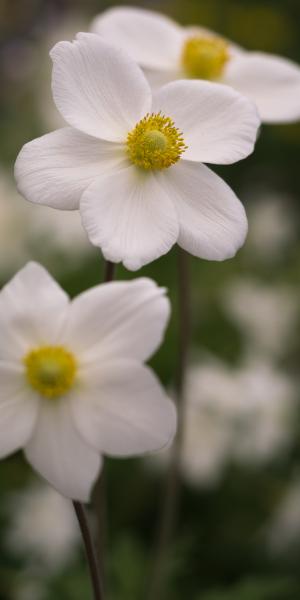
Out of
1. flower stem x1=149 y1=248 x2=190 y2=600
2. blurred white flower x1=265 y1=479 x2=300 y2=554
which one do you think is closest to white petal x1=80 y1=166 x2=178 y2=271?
flower stem x1=149 y1=248 x2=190 y2=600

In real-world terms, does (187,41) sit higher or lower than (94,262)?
higher

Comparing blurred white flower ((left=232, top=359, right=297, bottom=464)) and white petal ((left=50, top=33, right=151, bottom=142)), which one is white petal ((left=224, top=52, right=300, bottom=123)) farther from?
blurred white flower ((left=232, top=359, right=297, bottom=464))

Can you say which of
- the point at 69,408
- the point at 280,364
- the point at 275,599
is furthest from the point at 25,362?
the point at 280,364

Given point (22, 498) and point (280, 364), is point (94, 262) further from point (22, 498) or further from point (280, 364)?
point (22, 498)

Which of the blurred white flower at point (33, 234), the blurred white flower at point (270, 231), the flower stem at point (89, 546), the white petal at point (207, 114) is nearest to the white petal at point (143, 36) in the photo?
the white petal at point (207, 114)

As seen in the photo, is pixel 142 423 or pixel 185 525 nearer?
pixel 142 423

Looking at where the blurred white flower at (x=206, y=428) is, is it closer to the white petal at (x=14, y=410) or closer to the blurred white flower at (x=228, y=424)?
the blurred white flower at (x=228, y=424)
